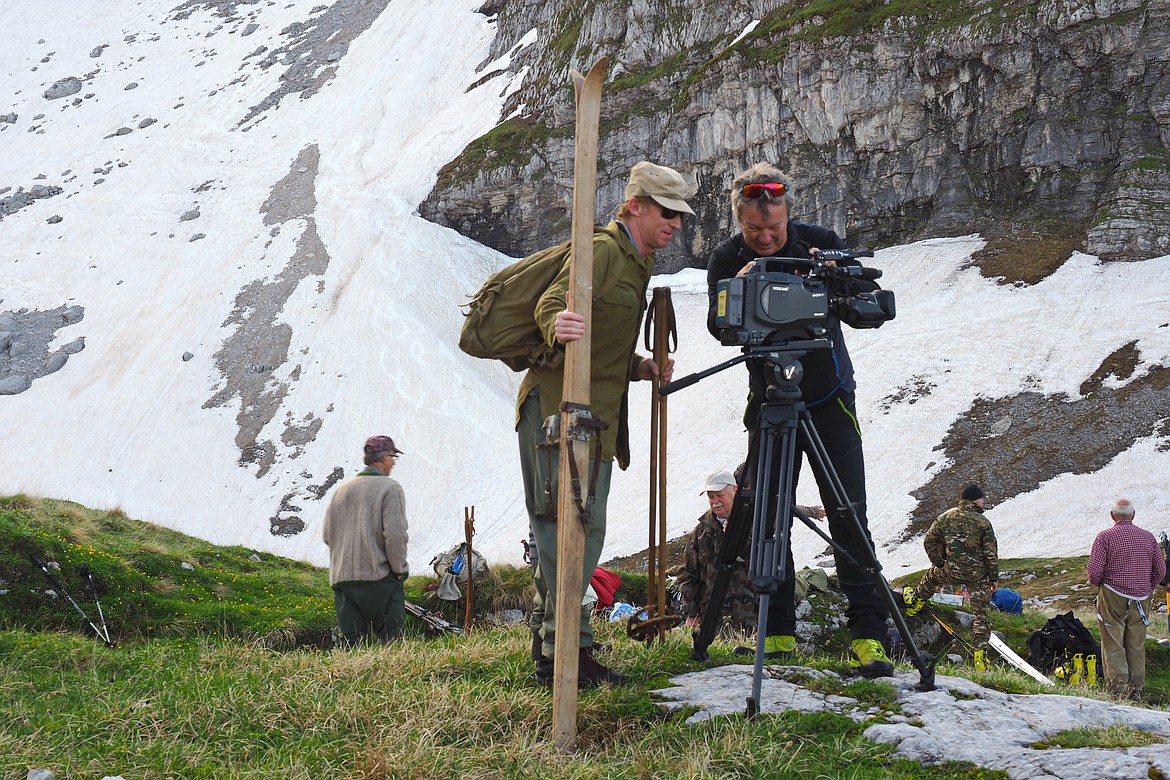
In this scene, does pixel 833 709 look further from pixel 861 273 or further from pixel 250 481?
pixel 250 481

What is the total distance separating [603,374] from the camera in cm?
484

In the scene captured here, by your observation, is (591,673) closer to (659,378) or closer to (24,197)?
(659,378)

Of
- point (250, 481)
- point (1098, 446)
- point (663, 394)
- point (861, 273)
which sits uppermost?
point (861, 273)

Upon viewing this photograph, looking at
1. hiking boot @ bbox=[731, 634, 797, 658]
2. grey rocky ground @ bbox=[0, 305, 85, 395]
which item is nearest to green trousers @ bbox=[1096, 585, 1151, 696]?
hiking boot @ bbox=[731, 634, 797, 658]

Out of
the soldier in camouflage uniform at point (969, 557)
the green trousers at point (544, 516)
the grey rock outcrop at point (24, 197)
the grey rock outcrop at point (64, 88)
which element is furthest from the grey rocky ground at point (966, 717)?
the grey rock outcrop at point (64, 88)

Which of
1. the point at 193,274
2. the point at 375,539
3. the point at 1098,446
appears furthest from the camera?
the point at 193,274

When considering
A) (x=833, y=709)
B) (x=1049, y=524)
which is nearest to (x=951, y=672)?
(x=833, y=709)

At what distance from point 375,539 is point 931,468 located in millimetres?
25331

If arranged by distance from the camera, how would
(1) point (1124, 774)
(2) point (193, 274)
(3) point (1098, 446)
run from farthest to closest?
1. (2) point (193, 274)
2. (3) point (1098, 446)
3. (1) point (1124, 774)

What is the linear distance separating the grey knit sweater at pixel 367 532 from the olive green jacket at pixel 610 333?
10.6ft

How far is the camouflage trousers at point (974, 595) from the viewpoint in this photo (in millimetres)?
10980

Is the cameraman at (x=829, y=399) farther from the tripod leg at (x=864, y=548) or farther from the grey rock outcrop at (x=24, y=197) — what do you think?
the grey rock outcrop at (x=24, y=197)

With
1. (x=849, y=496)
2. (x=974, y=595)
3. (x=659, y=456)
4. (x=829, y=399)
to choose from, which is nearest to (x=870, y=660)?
(x=849, y=496)

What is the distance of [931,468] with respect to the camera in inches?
1155
